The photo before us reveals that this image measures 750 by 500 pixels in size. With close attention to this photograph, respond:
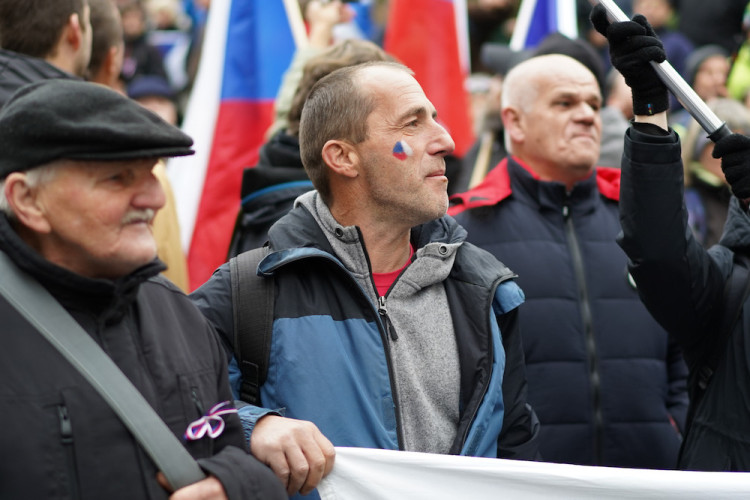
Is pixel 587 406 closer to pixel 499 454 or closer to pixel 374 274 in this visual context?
pixel 499 454

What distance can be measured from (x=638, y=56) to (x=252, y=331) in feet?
4.69

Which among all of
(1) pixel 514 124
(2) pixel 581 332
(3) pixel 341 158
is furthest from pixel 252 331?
(1) pixel 514 124

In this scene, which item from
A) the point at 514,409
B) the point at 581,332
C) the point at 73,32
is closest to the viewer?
the point at 514,409

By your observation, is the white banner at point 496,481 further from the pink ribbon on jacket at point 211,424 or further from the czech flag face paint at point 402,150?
the czech flag face paint at point 402,150

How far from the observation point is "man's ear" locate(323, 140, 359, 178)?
3.32 meters

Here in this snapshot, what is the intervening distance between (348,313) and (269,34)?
3.86 meters

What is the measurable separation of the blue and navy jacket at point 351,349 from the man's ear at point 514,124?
5.50 ft

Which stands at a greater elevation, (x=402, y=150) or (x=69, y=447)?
(x=402, y=150)

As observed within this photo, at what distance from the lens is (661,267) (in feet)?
11.3

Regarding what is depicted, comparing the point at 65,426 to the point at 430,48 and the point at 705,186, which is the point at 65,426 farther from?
the point at 430,48

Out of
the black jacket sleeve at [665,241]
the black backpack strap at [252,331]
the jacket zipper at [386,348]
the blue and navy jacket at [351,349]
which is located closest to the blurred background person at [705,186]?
the black jacket sleeve at [665,241]

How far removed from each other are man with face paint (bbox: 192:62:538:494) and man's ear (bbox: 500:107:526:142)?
1480mm

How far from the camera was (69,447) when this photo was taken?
2104 millimetres

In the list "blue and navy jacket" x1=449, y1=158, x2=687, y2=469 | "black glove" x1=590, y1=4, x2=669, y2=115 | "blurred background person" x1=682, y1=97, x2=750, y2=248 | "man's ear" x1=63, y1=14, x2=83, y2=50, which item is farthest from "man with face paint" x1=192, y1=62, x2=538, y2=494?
"blurred background person" x1=682, y1=97, x2=750, y2=248
